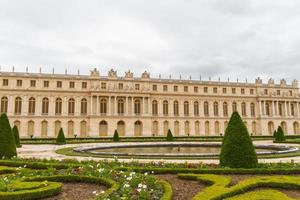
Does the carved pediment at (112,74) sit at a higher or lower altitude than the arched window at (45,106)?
higher

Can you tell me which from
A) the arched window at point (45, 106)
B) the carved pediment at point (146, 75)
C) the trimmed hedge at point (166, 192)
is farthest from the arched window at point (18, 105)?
the trimmed hedge at point (166, 192)

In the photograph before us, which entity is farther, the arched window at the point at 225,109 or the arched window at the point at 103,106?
the arched window at the point at 225,109

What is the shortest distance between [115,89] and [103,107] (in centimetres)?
427

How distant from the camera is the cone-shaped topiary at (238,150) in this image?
11195 millimetres

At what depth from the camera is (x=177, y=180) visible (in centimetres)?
960

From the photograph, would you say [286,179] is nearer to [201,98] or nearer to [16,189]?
[16,189]

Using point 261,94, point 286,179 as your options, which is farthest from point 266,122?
point 286,179

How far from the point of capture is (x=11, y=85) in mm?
49281

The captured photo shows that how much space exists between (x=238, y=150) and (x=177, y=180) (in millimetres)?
3351

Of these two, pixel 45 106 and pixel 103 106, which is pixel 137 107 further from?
pixel 45 106

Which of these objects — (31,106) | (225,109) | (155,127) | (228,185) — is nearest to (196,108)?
(225,109)

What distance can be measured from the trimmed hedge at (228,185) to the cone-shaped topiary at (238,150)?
7.65 feet

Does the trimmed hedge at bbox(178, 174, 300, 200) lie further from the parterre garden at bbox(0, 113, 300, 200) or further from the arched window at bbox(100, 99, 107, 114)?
the arched window at bbox(100, 99, 107, 114)

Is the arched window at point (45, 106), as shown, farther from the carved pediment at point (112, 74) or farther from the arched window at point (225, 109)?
the arched window at point (225, 109)
